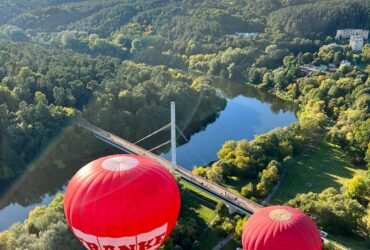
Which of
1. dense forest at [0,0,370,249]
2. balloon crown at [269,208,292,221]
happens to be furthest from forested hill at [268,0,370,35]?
balloon crown at [269,208,292,221]

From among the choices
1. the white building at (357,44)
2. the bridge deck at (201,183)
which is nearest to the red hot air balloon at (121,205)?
the bridge deck at (201,183)

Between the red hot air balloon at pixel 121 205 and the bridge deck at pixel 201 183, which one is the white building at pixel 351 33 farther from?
the red hot air balloon at pixel 121 205

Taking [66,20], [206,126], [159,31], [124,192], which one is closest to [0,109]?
[206,126]

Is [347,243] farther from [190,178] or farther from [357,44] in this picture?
[357,44]

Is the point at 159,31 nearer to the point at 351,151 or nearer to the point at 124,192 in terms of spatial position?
the point at 351,151

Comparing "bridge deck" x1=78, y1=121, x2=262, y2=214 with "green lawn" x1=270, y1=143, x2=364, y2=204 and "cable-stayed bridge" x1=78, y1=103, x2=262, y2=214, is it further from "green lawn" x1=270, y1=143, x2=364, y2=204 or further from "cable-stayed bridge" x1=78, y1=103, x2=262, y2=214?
"green lawn" x1=270, y1=143, x2=364, y2=204

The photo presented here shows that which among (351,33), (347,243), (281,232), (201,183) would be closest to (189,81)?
(201,183)

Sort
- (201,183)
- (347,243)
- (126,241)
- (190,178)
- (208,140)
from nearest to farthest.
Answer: (126,241), (347,243), (201,183), (190,178), (208,140)
